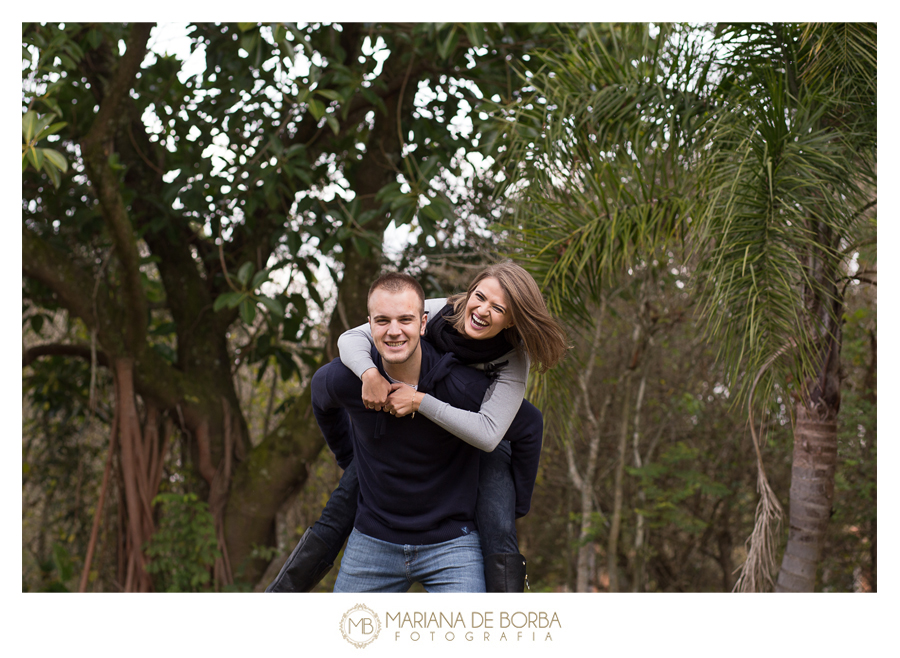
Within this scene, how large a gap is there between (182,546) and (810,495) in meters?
3.89

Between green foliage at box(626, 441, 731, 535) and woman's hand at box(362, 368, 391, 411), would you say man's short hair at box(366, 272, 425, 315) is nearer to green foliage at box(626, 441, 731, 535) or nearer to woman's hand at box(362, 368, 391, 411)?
woman's hand at box(362, 368, 391, 411)

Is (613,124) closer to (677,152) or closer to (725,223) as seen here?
(677,152)

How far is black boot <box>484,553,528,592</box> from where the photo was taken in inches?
71.3

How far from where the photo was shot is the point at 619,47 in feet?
11.0

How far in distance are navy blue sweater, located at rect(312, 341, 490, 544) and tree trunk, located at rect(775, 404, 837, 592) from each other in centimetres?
224

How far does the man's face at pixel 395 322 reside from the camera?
1.71 metres

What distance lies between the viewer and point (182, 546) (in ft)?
15.4

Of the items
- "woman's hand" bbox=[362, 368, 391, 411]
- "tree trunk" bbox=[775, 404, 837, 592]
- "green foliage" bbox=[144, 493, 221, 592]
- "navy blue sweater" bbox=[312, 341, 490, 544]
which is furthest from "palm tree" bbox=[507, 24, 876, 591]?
"green foliage" bbox=[144, 493, 221, 592]

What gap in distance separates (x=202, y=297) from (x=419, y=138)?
2175mm

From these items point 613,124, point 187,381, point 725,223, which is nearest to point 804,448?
point 725,223
